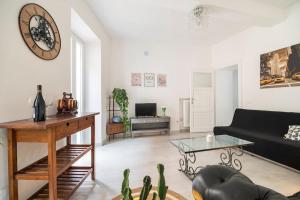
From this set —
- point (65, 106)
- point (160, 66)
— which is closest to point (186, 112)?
point (160, 66)

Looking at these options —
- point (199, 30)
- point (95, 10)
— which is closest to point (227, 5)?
point (199, 30)

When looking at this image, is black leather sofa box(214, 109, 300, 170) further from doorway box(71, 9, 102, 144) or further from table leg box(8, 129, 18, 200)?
table leg box(8, 129, 18, 200)

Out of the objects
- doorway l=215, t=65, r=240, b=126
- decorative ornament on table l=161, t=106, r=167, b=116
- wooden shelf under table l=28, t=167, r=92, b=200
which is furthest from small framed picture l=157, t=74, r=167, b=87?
wooden shelf under table l=28, t=167, r=92, b=200

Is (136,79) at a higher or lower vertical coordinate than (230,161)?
higher

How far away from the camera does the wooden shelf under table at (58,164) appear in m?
1.37

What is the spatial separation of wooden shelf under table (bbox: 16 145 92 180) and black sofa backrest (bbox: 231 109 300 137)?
329 centimetres

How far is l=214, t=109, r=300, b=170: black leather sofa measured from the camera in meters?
2.49

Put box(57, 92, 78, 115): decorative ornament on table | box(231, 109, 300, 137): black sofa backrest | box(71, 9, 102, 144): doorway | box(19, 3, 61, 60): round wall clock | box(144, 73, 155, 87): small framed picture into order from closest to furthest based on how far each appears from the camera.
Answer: box(19, 3, 61, 60): round wall clock
box(57, 92, 78, 115): decorative ornament on table
box(231, 109, 300, 137): black sofa backrest
box(71, 9, 102, 144): doorway
box(144, 73, 155, 87): small framed picture

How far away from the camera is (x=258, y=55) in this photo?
3.97 metres

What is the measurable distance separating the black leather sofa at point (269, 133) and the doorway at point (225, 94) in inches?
64.3

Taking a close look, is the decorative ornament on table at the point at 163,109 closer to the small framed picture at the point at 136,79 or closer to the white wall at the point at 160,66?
the white wall at the point at 160,66

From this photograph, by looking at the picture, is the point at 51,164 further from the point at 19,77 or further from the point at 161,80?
the point at 161,80

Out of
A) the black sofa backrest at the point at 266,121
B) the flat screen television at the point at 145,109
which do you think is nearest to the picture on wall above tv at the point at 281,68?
the black sofa backrest at the point at 266,121

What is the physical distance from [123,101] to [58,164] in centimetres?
313
